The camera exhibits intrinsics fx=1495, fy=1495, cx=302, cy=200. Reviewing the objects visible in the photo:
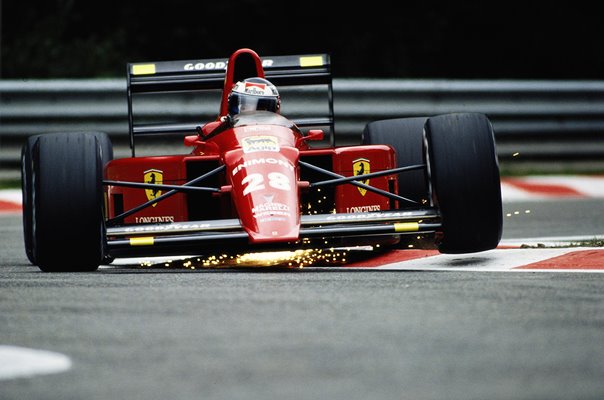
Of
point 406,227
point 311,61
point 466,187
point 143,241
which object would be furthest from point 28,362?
point 311,61

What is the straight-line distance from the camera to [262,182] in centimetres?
738

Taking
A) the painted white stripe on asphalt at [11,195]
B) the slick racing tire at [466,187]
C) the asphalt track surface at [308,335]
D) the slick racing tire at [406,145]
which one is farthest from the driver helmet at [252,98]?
the painted white stripe on asphalt at [11,195]

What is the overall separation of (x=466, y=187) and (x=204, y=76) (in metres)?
2.90

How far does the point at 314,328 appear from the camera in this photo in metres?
5.03

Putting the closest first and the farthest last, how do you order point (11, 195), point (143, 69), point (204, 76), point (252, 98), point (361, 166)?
point (361, 166) < point (252, 98) < point (143, 69) < point (204, 76) < point (11, 195)

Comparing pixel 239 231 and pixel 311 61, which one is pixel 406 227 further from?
pixel 311 61

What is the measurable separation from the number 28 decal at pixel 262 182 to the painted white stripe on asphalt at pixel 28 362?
2.69m

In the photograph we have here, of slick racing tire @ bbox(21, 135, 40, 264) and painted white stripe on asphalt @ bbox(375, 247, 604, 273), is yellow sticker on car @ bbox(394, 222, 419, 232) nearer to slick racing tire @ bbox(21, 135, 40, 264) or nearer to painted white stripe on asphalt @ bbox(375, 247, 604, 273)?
painted white stripe on asphalt @ bbox(375, 247, 604, 273)

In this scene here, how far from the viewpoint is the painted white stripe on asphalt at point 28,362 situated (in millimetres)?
4391

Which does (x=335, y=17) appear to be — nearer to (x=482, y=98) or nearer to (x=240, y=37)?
(x=240, y=37)

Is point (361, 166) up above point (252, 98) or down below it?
below

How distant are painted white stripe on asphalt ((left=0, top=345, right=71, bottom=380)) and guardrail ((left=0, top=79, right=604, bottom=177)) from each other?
27.6 ft

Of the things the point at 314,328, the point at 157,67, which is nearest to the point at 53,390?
the point at 314,328

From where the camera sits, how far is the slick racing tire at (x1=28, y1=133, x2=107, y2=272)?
23.9ft
